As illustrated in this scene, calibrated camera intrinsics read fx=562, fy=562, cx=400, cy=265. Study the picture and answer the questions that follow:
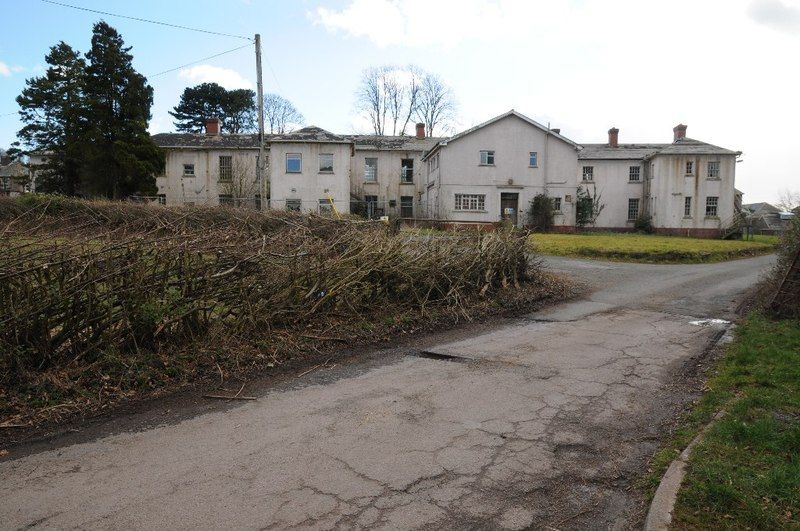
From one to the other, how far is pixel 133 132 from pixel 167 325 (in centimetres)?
3403

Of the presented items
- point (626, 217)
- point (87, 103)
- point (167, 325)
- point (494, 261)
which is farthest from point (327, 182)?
point (167, 325)

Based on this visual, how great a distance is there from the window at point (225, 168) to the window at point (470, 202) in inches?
692

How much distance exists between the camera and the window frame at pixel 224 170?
42969 mm

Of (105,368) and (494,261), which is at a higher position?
(494,261)

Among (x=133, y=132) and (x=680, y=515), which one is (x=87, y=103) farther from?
(x=680, y=515)

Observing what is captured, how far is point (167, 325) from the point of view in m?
6.35

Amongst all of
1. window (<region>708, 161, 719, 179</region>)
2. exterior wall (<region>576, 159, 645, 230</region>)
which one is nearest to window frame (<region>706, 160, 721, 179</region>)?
window (<region>708, 161, 719, 179</region>)

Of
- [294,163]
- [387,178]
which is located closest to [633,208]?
[387,178]

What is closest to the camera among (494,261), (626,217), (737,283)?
(494,261)

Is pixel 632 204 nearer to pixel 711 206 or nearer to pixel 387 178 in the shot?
pixel 711 206

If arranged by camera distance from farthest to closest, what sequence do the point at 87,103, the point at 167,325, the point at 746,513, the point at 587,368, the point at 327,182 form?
the point at 327,182, the point at 87,103, the point at 587,368, the point at 167,325, the point at 746,513

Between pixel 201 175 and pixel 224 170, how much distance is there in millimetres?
1821

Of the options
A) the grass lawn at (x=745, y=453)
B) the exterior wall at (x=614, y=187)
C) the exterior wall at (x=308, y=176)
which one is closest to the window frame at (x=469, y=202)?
the exterior wall at (x=308, y=176)

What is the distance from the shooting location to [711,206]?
4306 cm
